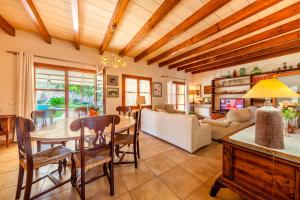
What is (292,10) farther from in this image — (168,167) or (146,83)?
(146,83)

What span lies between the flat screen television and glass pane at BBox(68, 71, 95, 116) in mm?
5550

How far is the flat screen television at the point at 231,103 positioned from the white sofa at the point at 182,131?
3.29 m

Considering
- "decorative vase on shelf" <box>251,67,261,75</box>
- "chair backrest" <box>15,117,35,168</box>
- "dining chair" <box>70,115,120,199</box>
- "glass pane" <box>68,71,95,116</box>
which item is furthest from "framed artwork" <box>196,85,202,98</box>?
"chair backrest" <box>15,117,35,168</box>

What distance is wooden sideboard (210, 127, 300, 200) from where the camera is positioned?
0.97 metres

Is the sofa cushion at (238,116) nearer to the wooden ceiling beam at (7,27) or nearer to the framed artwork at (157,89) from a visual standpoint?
the framed artwork at (157,89)

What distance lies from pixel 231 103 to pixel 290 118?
4.43 m

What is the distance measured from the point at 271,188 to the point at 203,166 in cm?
111

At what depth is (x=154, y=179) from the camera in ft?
5.86

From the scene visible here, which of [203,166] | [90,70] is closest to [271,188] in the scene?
[203,166]

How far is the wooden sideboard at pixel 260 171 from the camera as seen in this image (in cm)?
97

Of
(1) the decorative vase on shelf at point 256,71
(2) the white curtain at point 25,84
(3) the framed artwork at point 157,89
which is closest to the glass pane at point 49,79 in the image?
(2) the white curtain at point 25,84

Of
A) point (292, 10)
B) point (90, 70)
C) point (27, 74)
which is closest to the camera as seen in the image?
point (292, 10)

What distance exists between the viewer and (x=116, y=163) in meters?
2.09

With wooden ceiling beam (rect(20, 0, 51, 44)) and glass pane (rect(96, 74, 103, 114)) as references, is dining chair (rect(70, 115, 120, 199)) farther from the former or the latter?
glass pane (rect(96, 74, 103, 114))
